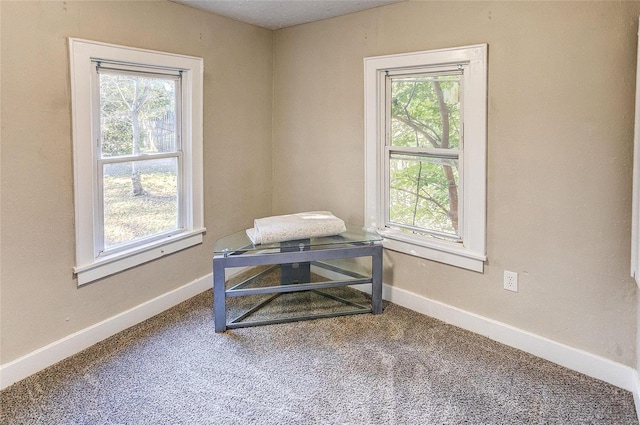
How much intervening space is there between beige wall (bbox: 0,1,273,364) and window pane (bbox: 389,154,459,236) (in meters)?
1.55

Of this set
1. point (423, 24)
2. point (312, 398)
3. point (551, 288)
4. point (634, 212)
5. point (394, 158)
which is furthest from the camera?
point (394, 158)

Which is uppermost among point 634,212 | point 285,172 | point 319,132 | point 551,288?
point 319,132

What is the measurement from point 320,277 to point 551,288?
1876 mm

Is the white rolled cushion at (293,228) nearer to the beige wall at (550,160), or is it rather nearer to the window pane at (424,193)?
the window pane at (424,193)

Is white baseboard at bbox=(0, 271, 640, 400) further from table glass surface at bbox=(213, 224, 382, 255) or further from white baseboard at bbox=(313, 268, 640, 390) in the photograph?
table glass surface at bbox=(213, 224, 382, 255)

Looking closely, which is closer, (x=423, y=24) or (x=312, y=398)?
(x=312, y=398)

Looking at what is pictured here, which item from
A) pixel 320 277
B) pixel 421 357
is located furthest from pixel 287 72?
pixel 421 357

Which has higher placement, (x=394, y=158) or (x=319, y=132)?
(x=319, y=132)

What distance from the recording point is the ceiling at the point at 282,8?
292cm

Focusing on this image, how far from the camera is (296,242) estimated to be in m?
2.96

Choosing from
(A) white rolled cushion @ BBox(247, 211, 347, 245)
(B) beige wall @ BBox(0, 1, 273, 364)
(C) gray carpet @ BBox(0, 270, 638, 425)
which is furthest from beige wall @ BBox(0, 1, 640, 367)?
(A) white rolled cushion @ BBox(247, 211, 347, 245)

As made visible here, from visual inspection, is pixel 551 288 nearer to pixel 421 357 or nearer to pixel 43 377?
pixel 421 357

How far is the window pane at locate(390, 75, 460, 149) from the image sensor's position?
2783 millimetres

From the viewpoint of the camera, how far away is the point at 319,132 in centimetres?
354
